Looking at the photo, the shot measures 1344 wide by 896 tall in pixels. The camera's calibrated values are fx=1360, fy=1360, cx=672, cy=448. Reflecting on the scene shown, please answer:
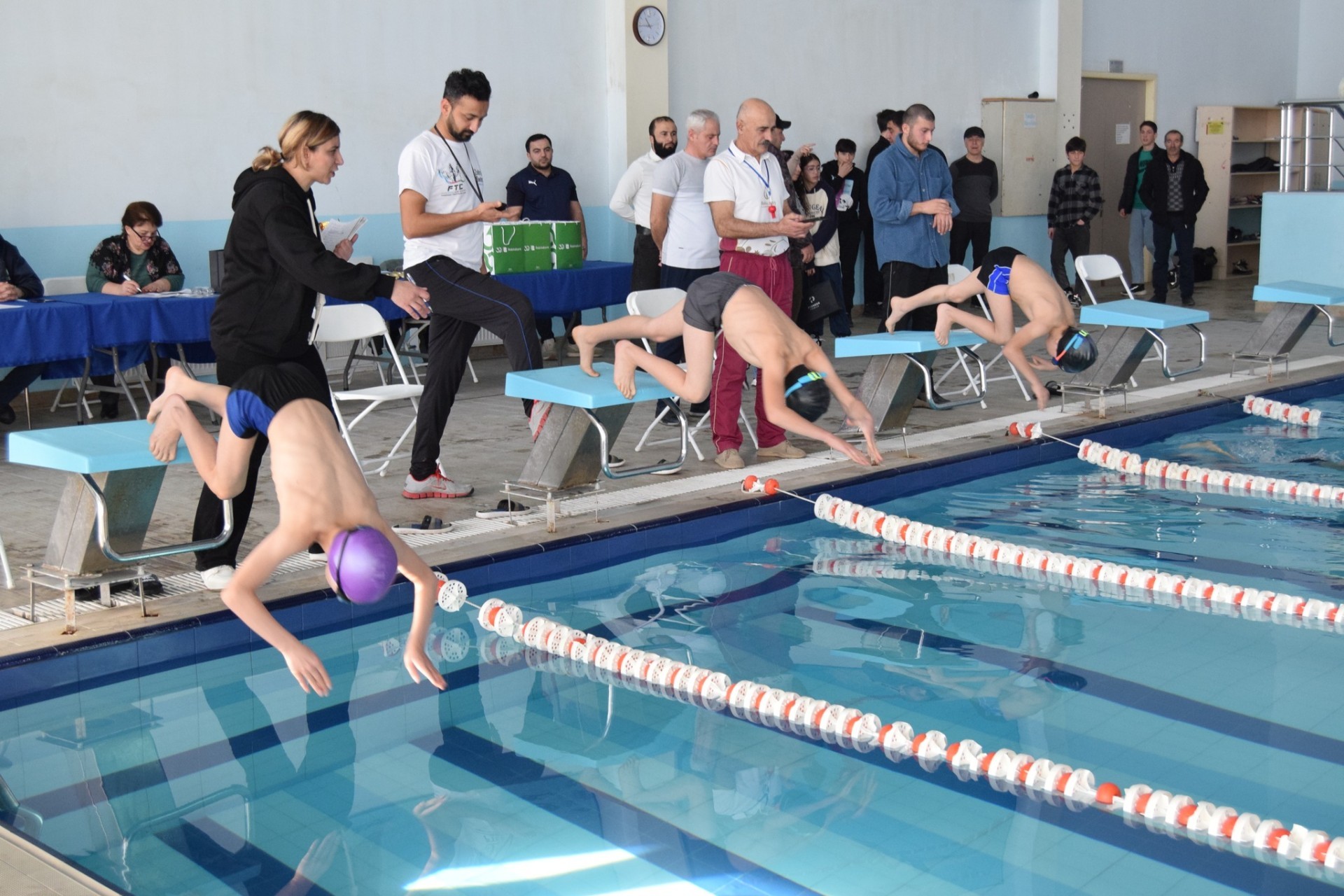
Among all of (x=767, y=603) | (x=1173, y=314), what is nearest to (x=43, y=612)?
(x=767, y=603)

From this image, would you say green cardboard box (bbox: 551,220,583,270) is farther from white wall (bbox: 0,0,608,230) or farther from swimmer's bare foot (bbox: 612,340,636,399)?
swimmer's bare foot (bbox: 612,340,636,399)

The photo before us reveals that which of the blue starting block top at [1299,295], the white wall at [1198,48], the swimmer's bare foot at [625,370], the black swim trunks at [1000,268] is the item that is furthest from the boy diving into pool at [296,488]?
the white wall at [1198,48]

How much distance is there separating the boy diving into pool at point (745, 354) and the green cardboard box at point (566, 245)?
3560mm

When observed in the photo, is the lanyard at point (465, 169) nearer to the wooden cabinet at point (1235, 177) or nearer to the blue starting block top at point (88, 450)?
the blue starting block top at point (88, 450)

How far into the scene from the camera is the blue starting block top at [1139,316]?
24.2ft

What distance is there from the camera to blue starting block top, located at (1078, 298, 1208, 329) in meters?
7.39

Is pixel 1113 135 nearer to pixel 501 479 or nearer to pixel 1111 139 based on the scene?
pixel 1111 139

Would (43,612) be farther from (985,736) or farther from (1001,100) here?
(1001,100)

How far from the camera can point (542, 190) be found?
33.3 ft

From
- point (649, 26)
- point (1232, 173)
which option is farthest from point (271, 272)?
point (1232, 173)

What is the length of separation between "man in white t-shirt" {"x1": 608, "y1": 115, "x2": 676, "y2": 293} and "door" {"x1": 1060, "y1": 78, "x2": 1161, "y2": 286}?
7.54 metres

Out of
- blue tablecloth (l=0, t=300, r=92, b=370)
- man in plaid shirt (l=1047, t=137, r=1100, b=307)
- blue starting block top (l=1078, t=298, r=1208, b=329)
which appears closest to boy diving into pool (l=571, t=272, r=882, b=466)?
blue starting block top (l=1078, t=298, r=1208, b=329)

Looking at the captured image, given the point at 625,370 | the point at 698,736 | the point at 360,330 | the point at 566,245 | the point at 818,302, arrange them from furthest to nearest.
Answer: the point at 566,245 < the point at 818,302 < the point at 360,330 < the point at 625,370 < the point at 698,736

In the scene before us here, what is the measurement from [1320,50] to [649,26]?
10.5 metres
